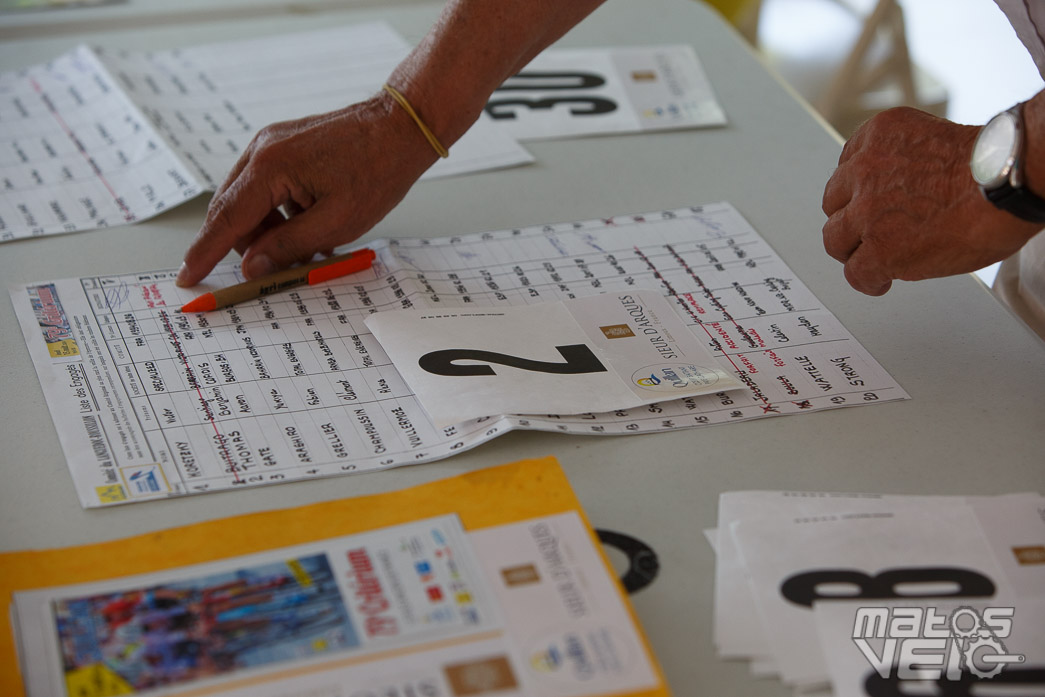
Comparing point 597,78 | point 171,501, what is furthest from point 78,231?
point 597,78

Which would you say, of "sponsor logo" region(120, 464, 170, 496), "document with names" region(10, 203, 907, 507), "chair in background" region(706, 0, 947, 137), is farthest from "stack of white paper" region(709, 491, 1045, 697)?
"chair in background" region(706, 0, 947, 137)

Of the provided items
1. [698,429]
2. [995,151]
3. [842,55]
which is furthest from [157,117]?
[842,55]

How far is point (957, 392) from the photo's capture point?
852mm

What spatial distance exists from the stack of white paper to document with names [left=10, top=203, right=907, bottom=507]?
0.13 m

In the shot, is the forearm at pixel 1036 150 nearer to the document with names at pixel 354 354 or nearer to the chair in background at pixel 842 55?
the document with names at pixel 354 354

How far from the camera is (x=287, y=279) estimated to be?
93 cm

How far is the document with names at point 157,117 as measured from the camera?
1.07 m

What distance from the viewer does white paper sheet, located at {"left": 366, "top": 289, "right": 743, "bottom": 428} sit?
30.9 inches

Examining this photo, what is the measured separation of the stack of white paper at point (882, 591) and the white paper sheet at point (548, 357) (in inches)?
5.4

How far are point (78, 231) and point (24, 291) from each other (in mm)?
125

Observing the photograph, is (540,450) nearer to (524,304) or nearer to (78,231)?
(524,304)

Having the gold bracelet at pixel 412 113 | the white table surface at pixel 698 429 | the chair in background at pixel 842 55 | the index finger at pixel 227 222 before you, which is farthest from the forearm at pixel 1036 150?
the chair in background at pixel 842 55

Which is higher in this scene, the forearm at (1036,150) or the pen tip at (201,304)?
the pen tip at (201,304)

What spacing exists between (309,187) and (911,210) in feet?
1.75
